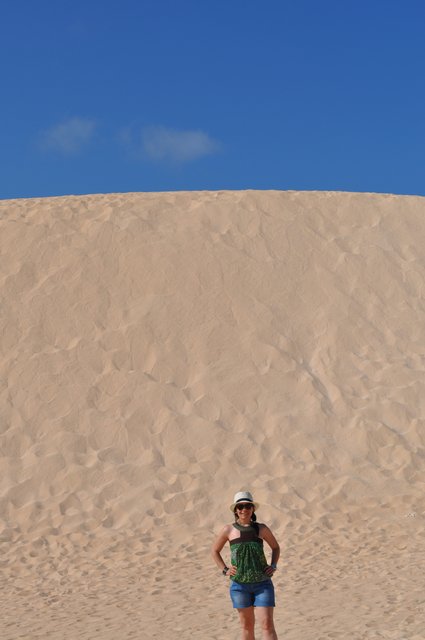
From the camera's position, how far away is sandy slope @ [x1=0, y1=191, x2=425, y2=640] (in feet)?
29.3

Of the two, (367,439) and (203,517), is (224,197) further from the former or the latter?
(203,517)

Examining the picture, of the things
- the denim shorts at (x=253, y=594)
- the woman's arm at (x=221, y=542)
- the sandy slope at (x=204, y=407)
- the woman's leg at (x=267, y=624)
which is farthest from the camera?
the sandy slope at (x=204, y=407)

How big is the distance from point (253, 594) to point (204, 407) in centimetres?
828

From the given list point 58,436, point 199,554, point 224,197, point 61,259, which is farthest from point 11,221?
point 199,554

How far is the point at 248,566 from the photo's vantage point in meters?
5.36

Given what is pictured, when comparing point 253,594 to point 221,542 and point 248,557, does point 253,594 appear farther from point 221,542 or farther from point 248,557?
point 221,542

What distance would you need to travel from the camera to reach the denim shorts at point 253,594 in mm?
5348

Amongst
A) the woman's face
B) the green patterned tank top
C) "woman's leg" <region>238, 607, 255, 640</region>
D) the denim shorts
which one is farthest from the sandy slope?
the woman's face

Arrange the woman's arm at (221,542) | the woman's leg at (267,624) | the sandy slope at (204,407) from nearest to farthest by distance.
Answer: the woman's leg at (267,624), the woman's arm at (221,542), the sandy slope at (204,407)

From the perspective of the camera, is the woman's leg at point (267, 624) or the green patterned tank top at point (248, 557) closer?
the woman's leg at point (267, 624)

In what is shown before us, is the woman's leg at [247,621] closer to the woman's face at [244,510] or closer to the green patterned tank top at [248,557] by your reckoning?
the green patterned tank top at [248,557]

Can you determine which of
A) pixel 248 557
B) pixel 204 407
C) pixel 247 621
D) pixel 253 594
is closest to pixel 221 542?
pixel 248 557

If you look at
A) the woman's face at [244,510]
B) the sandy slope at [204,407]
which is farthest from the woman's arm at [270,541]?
the sandy slope at [204,407]

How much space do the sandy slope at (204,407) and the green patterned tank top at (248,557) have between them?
2.06 m
